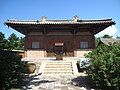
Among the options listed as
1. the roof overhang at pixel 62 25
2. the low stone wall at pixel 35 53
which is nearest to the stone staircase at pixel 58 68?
the roof overhang at pixel 62 25

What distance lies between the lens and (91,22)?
2250 cm

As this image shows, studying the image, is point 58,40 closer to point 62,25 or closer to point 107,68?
point 62,25

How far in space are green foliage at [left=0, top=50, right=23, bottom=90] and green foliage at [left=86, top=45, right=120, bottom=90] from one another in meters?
3.84

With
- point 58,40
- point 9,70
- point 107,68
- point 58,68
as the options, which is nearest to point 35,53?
point 58,40

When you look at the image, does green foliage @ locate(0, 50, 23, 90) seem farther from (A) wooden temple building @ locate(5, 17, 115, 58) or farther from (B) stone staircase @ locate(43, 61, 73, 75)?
(A) wooden temple building @ locate(5, 17, 115, 58)

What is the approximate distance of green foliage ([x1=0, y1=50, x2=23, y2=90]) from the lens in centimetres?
985

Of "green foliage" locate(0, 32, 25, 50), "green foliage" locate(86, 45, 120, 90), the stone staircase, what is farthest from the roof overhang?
"green foliage" locate(86, 45, 120, 90)

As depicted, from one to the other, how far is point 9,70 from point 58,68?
6369mm

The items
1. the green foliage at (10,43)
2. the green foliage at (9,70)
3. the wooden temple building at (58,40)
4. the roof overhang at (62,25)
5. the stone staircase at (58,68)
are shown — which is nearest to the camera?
the green foliage at (9,70)

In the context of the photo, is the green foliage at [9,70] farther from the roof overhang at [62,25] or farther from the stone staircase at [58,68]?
the roof overhang at [62,25]

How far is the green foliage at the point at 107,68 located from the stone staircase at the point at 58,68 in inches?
170

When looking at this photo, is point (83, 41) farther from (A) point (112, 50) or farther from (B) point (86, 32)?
(A) point (112, 50)

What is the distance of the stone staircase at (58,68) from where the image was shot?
1509 centimetres

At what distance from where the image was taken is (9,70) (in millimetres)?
10195
